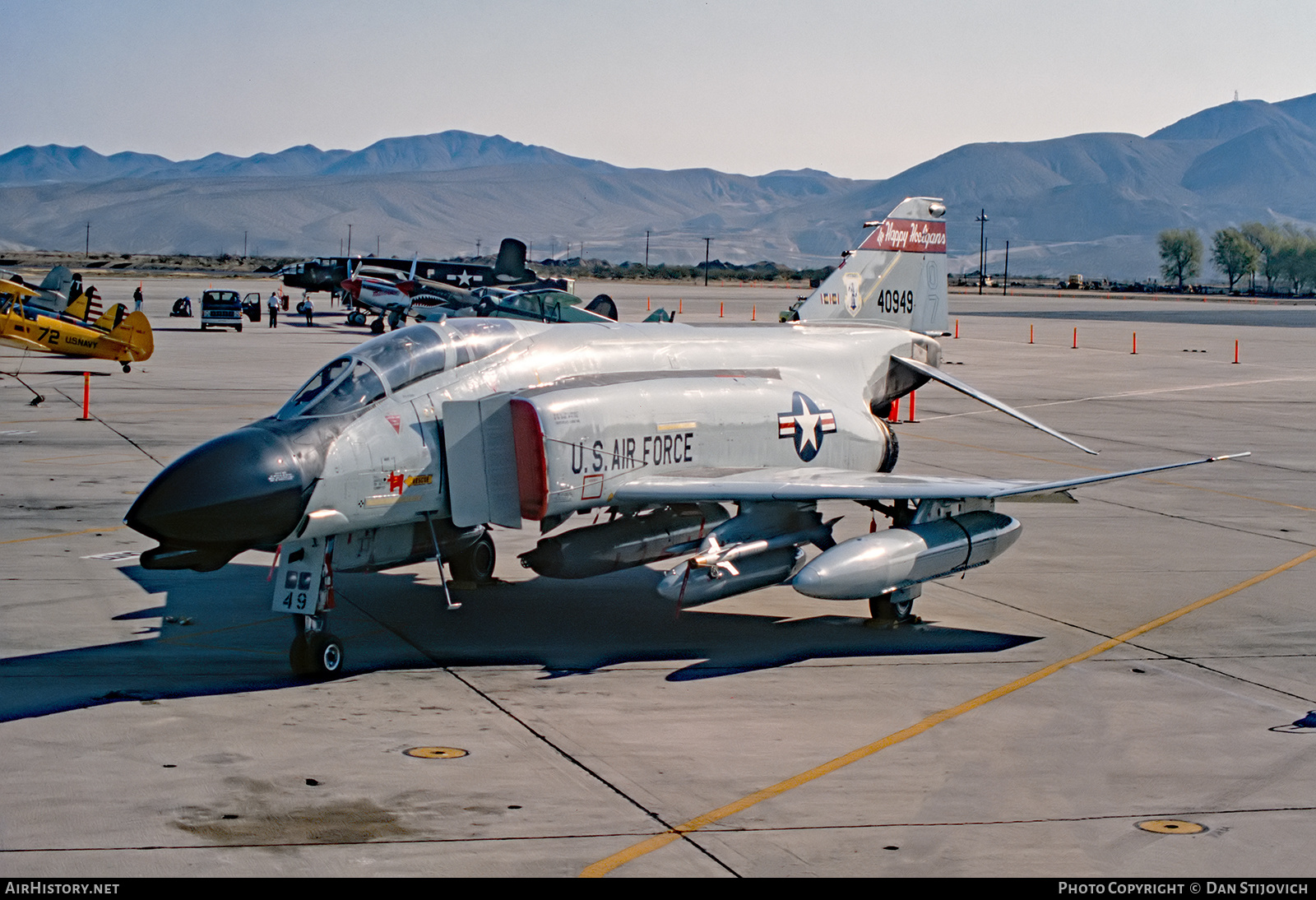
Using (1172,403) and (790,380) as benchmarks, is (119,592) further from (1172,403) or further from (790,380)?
(1172,403)

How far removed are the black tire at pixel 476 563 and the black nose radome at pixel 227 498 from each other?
4.31 meters

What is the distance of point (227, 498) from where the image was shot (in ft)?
36.4

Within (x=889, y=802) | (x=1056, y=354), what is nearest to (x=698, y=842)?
(x=889, y=802)

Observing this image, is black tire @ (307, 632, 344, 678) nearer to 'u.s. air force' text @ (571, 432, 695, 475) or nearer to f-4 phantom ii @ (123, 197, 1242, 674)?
f-4 phantom ii @ (123, 197, 1242, 674)

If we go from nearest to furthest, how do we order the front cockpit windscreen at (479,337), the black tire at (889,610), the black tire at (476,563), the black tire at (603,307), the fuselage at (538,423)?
the fuselage at (538,423)
the front cockpit windscreen at (479,337)
the black tire at (889,610)
the black tire at (476,563)
the black tire at (603,307)

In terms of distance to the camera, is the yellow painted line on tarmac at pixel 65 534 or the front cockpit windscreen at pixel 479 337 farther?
the yellow painted line on tarmac at pixel 65 534

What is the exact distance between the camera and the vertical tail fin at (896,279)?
18.9 m

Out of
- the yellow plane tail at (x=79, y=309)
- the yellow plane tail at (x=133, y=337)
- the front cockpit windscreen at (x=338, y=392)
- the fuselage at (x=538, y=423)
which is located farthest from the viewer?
the yellow plane tail at (x=133, y=337)

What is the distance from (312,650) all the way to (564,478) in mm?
2827

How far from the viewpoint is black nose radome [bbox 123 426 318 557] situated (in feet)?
36.2

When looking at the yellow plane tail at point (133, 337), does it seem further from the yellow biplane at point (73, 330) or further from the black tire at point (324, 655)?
the black tire at point (324, 655)

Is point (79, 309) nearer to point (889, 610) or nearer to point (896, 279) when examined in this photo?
point (896, 279)

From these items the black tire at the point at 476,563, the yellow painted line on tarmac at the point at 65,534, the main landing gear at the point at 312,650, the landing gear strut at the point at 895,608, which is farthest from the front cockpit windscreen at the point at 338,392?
the yellow painted line on tarmac at the point at 65,534

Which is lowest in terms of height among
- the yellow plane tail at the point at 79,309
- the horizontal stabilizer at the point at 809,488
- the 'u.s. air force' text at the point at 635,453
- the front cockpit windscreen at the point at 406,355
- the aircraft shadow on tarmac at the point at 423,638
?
the aircraft shadow on tarmac at the point at 423,638
